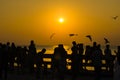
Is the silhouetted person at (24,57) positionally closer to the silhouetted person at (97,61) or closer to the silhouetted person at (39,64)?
the silhouetted person at (39,64)

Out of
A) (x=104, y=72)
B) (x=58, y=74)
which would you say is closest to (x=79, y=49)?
(x=104, y=72)

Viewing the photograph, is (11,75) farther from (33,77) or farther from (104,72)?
(104,72)

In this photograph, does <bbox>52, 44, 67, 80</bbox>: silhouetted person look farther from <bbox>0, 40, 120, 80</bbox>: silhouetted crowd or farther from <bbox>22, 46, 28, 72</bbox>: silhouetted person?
<bbox>22, 46, 28, 72</bbox>: silhouetted person

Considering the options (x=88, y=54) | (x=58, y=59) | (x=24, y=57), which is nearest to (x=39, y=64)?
(x=24, y=57)

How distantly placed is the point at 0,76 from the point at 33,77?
77.0 inches

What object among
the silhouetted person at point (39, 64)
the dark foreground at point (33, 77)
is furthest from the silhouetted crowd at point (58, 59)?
the dark foreground at point (33, 77)

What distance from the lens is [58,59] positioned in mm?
19812

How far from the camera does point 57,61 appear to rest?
1995 centimetres

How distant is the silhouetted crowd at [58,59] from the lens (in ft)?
65.5

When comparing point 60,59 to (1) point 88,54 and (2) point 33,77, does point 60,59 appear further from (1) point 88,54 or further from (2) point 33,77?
(2) point 33,77

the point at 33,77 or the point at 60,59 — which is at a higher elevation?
the point at 60,59

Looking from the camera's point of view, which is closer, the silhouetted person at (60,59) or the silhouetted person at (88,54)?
the silhouetted person at (60,59)

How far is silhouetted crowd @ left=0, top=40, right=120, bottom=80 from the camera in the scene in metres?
20.0

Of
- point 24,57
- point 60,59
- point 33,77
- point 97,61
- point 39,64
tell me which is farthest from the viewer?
point 24,57
